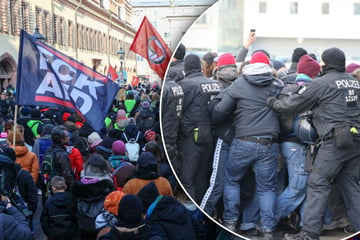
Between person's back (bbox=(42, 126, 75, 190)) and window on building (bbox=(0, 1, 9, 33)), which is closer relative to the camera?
person's back (bbox=(42, 126, 75, 190))

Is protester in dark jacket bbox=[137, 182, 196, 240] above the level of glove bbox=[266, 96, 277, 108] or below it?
below

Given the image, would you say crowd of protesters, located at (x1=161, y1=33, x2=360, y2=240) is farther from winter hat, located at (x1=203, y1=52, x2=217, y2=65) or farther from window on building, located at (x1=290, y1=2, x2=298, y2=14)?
window on building, located at (x1=290, y1=2, x2=298, y2=14)

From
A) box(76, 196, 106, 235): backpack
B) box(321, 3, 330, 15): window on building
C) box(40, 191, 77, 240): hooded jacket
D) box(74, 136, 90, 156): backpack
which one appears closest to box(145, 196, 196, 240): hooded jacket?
box(76, 196, 106, 235): backpack

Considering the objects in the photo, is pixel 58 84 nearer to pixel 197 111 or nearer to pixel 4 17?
pixel 197 111

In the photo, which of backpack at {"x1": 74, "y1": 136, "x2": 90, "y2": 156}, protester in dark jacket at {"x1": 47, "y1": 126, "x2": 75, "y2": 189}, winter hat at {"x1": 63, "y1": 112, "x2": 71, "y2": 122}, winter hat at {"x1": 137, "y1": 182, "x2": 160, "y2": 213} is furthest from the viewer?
winter hat at {"x1": 63, "y1": 112, "x2": 71, "y2": 122}

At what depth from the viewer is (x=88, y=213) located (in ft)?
14.6

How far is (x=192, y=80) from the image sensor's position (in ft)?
6.68

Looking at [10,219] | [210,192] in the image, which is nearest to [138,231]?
[10,219]

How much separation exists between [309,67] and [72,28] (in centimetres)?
3977

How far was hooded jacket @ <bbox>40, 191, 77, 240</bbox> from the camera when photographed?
4.69 meters

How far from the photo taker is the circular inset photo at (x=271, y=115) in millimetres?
1932

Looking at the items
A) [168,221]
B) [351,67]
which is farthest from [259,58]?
[168,221]

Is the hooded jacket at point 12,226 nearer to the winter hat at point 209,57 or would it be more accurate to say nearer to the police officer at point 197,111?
the police officer at point 197,111

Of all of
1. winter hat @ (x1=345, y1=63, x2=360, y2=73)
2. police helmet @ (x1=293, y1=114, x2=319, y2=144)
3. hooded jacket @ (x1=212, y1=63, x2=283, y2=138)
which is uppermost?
winter hat @ (x1=345, y1=63, x2=360, y2=73)
